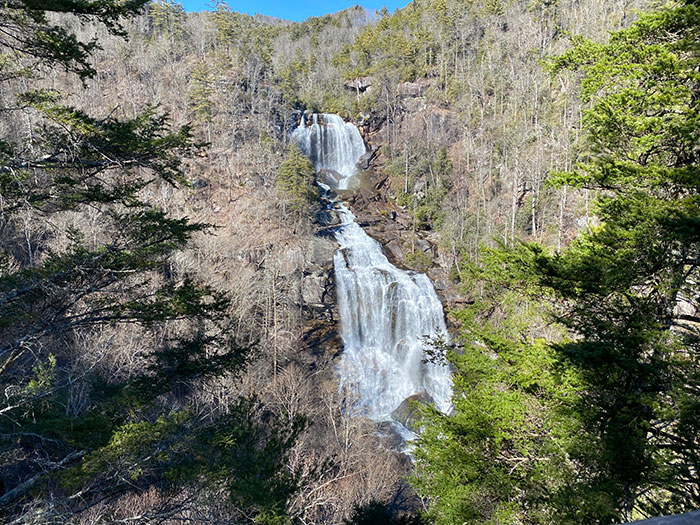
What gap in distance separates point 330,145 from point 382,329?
23.3m

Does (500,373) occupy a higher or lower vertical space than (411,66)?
lower

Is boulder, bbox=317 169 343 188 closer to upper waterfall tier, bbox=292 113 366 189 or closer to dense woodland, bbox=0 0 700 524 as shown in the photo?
upper waterfall tier, bbox=292 113 366 189

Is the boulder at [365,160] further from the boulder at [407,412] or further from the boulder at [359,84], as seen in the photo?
the boulder at [407,412]

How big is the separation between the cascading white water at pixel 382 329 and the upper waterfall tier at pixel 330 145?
42.7 ft

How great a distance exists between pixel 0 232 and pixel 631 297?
1868cm

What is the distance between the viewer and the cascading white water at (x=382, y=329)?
20.9 m

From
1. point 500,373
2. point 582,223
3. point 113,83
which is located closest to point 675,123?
point 500,373

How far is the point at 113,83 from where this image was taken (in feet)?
116

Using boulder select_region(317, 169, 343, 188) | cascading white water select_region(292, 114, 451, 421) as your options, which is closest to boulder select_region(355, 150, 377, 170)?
boulder select_region(317, 169, 343, 188)

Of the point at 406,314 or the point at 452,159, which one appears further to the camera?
the point at 452,159

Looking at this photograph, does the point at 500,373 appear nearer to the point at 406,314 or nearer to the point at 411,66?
the point at 406,314

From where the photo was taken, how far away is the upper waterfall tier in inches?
1499

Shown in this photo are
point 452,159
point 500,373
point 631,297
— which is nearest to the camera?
point 631,297

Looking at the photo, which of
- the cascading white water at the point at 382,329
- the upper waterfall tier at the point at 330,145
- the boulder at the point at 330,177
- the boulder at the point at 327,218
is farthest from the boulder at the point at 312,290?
the upper waterfall tier at the point at 330,145
